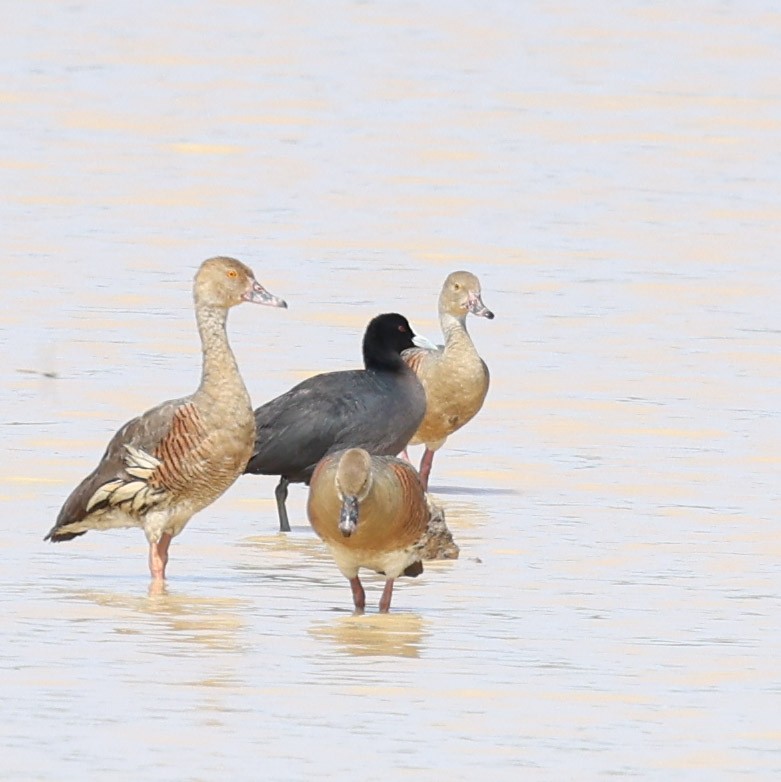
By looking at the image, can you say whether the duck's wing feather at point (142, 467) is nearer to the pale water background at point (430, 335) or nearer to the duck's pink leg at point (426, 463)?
the pale water background at point (430, 335)

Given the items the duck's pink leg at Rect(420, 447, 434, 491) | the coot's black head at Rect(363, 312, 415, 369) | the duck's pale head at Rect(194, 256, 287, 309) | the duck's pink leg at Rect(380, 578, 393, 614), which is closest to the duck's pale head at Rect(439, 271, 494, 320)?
the duck's pink leg at Rect(420, 447, 434, 491)

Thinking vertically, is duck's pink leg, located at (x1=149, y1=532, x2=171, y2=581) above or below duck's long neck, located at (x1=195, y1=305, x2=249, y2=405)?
below

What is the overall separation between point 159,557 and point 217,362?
3.30ft

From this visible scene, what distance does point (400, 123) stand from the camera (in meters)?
32.3

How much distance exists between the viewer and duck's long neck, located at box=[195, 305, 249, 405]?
13359mm

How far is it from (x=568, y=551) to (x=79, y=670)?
12.8ft

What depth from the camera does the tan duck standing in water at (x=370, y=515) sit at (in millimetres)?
12141

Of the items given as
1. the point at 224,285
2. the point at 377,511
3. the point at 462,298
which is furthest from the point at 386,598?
the point at 462,298

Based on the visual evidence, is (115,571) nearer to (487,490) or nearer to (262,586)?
(262,586)

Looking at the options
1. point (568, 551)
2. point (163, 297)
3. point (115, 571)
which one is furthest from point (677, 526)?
point (163, 297)

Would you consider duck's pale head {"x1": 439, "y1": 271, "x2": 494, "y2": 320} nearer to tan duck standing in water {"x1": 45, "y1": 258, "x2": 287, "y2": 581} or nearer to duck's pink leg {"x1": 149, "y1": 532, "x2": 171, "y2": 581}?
tan duck standing in water {"x1": 45, "y1": 258, "x2": 287, "y2": 581}

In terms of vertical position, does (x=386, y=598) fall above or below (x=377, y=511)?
below

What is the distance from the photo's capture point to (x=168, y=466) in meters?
13.1

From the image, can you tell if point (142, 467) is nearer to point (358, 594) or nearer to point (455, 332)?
point (358, 594)
